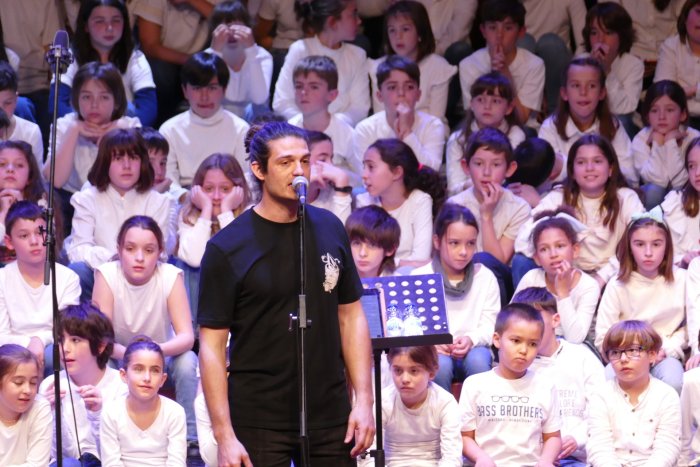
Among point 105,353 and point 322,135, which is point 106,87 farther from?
point 105,353

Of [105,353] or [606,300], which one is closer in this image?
[105,353]

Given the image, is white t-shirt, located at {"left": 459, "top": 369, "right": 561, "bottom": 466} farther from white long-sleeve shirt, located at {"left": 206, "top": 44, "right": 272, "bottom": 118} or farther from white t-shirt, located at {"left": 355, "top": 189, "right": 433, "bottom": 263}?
white long-sleeve shirt, located at {"left": 206, "top": 44, "right": 272, "bottom": 118}

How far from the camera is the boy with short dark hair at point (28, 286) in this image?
5.36m

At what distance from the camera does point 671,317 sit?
561cm

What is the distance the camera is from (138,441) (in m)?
4.75

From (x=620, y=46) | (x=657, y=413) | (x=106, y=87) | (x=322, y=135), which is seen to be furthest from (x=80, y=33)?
(x=657, y=413)

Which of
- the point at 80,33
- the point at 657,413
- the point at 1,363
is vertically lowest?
the point at 657,413

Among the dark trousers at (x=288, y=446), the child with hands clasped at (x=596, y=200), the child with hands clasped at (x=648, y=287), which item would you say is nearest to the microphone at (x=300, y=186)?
Result: the dark trousers at (x=288, y=446)

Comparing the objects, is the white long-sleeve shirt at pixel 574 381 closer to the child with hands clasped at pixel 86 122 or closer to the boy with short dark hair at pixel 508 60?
the boy with short dark hair at pixel 508 60

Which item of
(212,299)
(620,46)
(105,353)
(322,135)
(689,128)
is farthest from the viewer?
(620,46)

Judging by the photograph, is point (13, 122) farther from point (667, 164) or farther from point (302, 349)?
point (302, 349)

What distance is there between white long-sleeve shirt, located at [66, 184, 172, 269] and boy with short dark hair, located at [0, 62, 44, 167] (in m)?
0.80

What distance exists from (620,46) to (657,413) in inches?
138

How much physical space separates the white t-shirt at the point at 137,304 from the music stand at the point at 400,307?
1.34 metres
